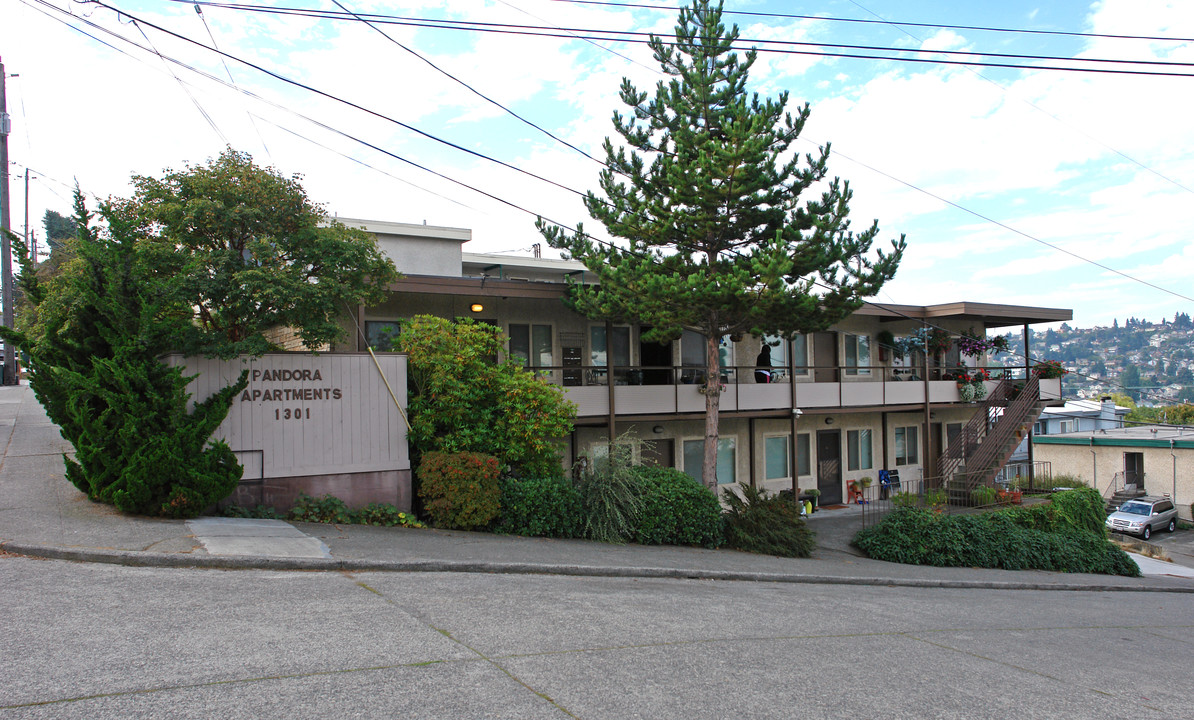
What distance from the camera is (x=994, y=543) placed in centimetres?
1539

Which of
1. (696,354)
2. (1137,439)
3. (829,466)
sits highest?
(696,354)

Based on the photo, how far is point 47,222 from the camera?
6762 cm

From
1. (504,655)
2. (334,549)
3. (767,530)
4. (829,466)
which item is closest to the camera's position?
(504,655)

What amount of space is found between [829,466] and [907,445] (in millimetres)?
3854

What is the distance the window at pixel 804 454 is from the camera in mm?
21250

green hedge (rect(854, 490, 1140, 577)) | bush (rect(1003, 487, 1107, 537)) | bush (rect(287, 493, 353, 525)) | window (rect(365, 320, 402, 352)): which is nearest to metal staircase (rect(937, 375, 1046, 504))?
bush (rect(1003, 487, 1107, 537))

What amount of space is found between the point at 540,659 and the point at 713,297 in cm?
924

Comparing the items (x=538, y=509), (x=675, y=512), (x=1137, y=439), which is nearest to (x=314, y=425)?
(x=538, y=509)

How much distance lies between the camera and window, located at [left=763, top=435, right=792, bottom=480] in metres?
20.5

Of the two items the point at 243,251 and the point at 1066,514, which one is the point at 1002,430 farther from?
the point at 243,251

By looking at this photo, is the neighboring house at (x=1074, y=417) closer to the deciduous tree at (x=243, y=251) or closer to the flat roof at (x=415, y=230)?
the flat roof at (x=415, y=230)

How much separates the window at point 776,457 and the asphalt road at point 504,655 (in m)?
11.4

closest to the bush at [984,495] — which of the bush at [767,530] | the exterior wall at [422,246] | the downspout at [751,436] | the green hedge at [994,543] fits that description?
the green hedge at [994,543]

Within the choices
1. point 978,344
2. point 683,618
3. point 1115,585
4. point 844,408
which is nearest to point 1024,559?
point 1115,585
